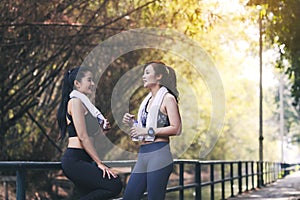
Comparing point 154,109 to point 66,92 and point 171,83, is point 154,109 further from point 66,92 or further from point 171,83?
point 66,92

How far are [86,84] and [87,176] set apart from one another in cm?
80

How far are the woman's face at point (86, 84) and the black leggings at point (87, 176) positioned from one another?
52 cm

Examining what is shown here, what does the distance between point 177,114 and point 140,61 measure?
20.0 m

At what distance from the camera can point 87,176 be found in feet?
23.0

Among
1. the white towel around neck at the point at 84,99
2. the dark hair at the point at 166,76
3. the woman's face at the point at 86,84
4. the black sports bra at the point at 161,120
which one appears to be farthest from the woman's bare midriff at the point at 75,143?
the dark hair at the point at 166,76

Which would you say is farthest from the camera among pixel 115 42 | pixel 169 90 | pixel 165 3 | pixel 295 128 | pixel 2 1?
pixel 295 128

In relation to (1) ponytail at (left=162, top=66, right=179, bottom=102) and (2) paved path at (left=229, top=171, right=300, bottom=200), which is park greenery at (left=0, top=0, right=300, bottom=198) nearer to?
(1) ponytail at (left=162, top=66, right=179, bottom=102)

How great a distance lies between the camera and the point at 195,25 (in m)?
15.9

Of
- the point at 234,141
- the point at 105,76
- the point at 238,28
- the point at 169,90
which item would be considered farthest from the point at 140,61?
the point at 234,141

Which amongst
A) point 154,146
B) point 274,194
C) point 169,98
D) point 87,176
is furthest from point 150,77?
point 274,194

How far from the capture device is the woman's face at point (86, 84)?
703 centimetres

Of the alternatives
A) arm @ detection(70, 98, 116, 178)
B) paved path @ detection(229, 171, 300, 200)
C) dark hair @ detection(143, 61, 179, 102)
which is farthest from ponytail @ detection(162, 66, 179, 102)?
paved path @ detection(229, 171, 300, 200)

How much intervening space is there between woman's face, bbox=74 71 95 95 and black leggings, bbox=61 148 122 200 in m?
0.52

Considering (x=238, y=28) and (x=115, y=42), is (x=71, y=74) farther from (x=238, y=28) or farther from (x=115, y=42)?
(x=238, y=28)
